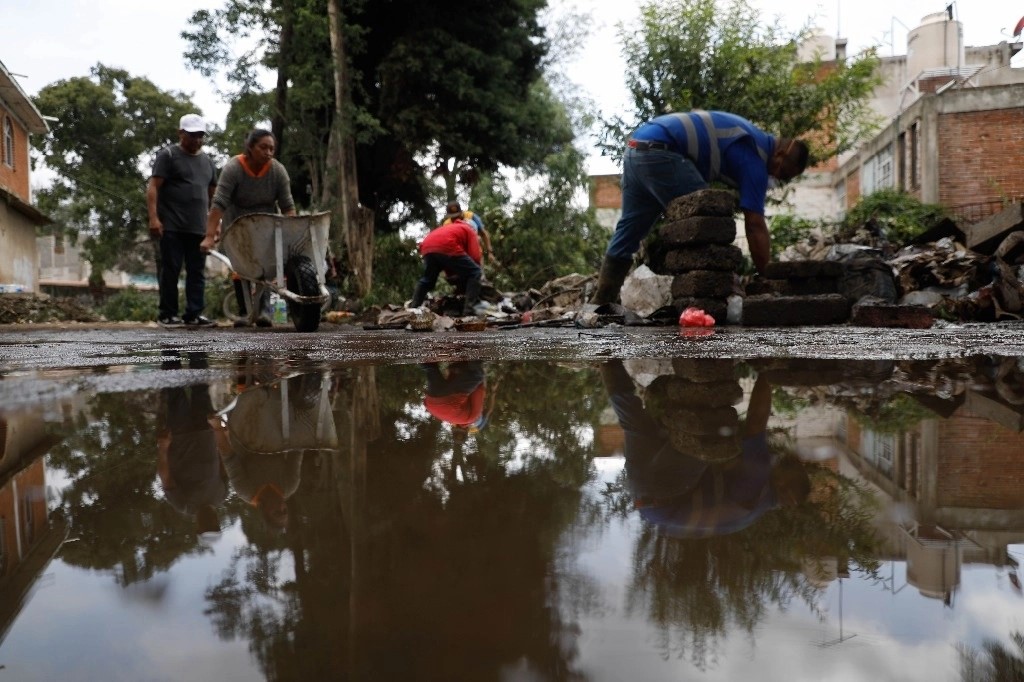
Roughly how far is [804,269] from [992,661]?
22.2 ft

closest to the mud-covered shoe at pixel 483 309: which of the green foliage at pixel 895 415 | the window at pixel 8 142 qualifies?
the green foliage at pixel 895 415

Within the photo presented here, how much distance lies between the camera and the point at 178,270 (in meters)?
7.49

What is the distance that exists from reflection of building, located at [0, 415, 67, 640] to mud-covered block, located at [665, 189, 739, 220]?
16.9 feet

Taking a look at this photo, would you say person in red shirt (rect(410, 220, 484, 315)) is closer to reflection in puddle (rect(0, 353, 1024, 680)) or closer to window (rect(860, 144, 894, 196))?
reflection in puddle (rect(0, 353, 1024, 680))

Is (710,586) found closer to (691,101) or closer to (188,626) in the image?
(188,626)

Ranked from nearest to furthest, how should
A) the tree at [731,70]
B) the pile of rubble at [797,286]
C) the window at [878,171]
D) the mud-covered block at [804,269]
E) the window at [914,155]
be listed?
the pile of rubble at [797,286], the mud-covered block at [804,269], the tree at [731,70], the window at [914,155], the window at [878,171]

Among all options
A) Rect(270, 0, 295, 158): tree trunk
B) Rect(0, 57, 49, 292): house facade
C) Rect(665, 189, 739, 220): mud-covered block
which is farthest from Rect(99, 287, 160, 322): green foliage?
Rect(665, 189, 739, 220): mud-covered block

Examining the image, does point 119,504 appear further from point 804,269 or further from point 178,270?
point 178,270

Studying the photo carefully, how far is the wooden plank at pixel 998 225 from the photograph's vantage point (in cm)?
836

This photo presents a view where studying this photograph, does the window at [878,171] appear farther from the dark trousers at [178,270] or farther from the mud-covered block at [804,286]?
the dark trousers at [178,270]

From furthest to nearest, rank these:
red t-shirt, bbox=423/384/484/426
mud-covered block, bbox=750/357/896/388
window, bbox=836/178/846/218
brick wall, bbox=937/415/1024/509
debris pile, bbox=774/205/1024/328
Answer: window, bbox=836/178/846/218 → debris pile, bbox=774/205/1024/328 → mud-covered block, bbox=750/357/896/388 → red t-shirt, bbox=423/384/484/426 → brick wall, bbox=937/415/1024/509

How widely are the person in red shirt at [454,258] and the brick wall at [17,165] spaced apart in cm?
1472

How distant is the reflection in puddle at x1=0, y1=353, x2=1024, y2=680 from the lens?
0.56m

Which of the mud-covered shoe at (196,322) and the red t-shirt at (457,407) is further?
the mud-covered shoe at (196,322)
